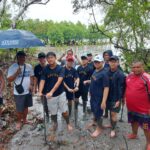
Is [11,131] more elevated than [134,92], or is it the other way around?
[134,92]

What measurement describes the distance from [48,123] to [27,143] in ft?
3.14

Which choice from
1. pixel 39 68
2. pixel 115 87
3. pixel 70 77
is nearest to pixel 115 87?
pixel 115 87

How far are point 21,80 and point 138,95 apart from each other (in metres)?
2.51

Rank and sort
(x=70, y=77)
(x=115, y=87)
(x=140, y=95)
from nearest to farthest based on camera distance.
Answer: (x=140, y=95) < (x=115, y=87) < (x=70, y=77)

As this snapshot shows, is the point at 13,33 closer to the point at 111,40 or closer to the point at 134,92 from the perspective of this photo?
the point at 134,92

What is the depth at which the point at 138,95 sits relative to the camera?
181 inches

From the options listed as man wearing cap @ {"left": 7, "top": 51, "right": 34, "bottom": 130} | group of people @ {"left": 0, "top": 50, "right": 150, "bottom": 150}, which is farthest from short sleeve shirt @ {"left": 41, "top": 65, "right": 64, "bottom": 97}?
man wearing cap @ {"left": 7, "top": 51, "right": 34, "bottom": 130}

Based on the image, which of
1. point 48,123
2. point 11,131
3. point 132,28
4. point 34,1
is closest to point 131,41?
point 132,28

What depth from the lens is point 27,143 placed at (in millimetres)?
5359

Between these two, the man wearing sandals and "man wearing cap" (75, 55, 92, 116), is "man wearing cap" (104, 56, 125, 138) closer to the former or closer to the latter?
the man wearing sandals

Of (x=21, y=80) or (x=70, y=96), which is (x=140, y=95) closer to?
(x=70, y=96)

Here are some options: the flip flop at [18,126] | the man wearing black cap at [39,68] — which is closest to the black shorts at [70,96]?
the man wearing black cap at [39,68]

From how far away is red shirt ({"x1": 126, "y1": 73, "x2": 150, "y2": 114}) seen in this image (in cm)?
457

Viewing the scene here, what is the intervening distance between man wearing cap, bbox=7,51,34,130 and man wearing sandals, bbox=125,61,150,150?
221 centimetres
